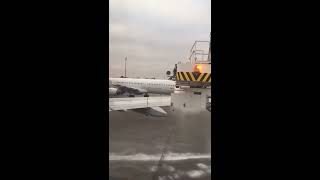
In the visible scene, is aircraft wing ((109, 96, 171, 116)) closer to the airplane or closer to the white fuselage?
the white fuselage

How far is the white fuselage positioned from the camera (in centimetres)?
2783

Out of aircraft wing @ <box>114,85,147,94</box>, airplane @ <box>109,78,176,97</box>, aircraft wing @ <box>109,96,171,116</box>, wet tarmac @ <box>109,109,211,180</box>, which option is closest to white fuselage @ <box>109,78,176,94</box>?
airplane @ <box>109,78,176,97</box>

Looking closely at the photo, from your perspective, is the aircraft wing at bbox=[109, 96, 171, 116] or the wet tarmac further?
the aircraft wing at bbox=[109, 96, 171, 116]

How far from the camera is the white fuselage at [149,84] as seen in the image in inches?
1096

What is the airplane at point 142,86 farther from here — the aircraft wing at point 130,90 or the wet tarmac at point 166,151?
the wet tarmac at point 166,151

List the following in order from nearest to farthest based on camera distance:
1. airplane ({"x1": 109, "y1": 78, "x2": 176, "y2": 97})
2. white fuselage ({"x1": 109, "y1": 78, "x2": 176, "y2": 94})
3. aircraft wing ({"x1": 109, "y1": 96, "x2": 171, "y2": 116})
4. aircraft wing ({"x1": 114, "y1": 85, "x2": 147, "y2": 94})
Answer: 1. aircraft wing ({"x1": 109, "y1": 96, "x2": 171, "y2": 116})
2. white fuselage ({"x1": 109, "y1": 78, "x2": 176, "y2": 94})
3. airplane ({"x1": 109, "y1": 78, "x2": 176, "y2": 97})
4. aircraft wing ({"x1": 114, "y1": 85, "x2": 147, "y2": 94})

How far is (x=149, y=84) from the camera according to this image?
2902cm

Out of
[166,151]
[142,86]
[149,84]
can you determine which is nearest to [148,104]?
[166,151]

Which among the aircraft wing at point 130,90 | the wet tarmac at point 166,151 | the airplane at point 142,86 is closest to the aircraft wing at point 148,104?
the wet tarmac at point 166,151

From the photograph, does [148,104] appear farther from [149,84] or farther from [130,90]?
[149,84]

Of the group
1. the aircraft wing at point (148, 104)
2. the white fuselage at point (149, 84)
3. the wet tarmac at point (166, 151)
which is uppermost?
the white fuselage at point (149, 84)
